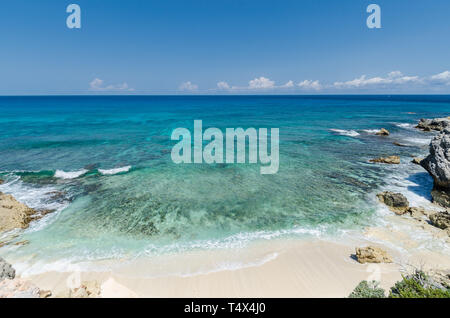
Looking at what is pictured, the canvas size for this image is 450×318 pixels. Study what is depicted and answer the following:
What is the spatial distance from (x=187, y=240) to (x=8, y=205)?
1168cm

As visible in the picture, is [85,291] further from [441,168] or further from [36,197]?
[441,168]

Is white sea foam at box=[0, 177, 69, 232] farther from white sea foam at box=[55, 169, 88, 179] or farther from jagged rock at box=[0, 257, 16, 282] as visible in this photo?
jagged rock at box=[0, 257, 16, 282]

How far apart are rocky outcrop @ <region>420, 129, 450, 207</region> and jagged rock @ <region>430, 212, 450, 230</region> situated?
296 centimetres

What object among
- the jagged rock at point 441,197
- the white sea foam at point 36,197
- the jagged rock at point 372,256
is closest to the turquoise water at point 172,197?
the white sea foam at point 36,197

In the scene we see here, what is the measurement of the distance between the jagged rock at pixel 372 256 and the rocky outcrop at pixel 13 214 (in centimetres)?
1788

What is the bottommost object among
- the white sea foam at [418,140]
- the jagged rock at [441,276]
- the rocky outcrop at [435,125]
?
the jagged rock at [441,276]

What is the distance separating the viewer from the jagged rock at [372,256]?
31.7 feet

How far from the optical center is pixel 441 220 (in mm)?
12180

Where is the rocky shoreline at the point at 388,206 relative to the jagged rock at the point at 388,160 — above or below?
below

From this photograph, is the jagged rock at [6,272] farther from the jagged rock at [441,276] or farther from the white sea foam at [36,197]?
the jagged rock at [441,276]

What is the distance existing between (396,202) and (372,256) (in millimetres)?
6925

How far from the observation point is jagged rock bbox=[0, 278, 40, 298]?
7.22 meters

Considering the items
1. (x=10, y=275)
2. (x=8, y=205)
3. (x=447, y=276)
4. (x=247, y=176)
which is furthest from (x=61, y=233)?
(x=447, y=276)
